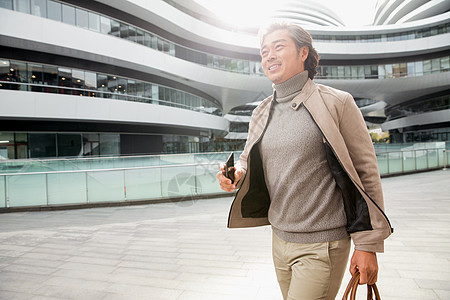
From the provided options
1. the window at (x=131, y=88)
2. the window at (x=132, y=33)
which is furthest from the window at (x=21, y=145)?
the window at (x=132, y=33)

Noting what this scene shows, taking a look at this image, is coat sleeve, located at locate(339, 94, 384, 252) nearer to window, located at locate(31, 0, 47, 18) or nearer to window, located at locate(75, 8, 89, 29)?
window, located at locate(31, 0, 47, 18)

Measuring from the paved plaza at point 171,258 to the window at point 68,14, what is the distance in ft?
55.4

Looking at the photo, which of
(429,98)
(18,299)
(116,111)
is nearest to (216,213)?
(18,299)

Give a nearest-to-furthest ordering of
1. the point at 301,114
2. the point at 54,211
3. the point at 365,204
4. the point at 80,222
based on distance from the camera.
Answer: the point at 365,204
the point at 301,114
the point at 80,222
the point at 54,211

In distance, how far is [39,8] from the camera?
18922 millimetres

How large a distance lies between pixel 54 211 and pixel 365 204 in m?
8.93

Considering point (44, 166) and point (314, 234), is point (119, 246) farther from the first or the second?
point (44, 166)

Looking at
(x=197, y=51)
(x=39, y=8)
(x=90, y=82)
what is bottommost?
(x=90, y=82)

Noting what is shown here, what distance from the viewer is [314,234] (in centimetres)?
159

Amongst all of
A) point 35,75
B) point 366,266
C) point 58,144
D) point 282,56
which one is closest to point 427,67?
point 58,144

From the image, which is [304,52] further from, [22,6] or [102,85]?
[102,85]

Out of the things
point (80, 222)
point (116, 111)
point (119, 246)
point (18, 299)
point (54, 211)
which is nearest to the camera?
point (18, 299)

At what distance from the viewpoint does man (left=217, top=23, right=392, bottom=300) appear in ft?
4.99

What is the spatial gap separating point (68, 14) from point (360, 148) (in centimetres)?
2333
